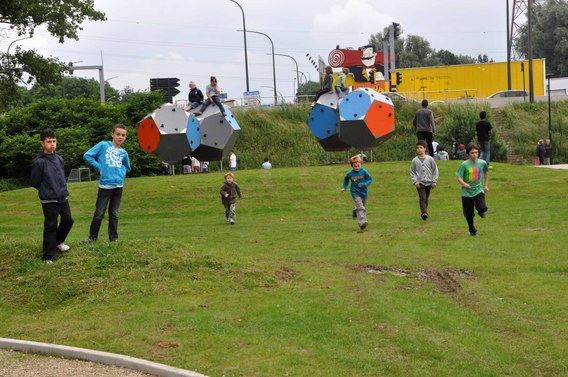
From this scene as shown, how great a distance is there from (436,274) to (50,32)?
20.2m

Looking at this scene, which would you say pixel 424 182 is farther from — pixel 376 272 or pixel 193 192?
pixel 193 192

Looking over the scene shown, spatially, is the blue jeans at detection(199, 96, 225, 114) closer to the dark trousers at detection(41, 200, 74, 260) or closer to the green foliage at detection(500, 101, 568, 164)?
the dark trousers at detection(41, 200, 74, 260)

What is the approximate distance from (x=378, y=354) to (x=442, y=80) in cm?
5641

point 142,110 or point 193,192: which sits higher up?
point 142,110

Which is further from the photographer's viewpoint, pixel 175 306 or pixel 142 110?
pixel 142 110

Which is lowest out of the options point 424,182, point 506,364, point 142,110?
point 506,364

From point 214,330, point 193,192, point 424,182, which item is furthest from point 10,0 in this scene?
point 214,330

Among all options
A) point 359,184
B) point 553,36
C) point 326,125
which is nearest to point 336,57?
point 553,36

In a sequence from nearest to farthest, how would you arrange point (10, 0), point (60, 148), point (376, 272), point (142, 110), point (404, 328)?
point (404, 328)
point (376, 272)
point (10, 0)
point (60, 148)
point (142, 110)

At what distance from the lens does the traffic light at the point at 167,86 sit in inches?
1929

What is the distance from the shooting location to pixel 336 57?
3110 inches

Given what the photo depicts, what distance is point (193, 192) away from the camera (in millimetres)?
25672

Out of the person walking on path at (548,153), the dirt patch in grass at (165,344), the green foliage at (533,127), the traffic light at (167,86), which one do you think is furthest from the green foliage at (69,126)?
the dirt patch in grass at (165,344)

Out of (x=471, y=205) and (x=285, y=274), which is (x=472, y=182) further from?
(x=285, y=274)
